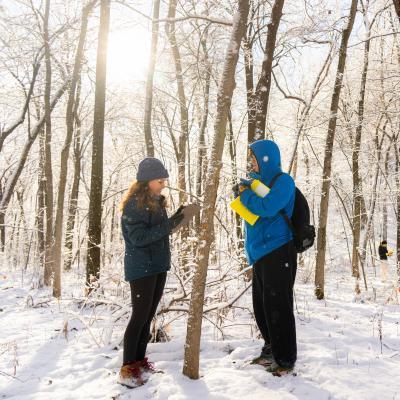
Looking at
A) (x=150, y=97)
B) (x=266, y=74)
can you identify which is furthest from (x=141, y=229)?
(x=150, y=97)

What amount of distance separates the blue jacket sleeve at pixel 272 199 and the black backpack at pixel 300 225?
91 millimetres

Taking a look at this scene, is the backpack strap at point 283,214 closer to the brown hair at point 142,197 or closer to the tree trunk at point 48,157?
the brown hair at point 142,197

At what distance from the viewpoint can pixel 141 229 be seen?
10.1 feet

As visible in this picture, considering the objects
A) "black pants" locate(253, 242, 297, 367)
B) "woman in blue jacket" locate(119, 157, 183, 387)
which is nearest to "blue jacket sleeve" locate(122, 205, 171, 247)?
"woman in blue jacket" locate(119, 157, 183, 387)

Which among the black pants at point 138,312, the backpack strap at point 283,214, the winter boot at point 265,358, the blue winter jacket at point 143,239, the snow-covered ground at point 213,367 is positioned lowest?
the snow-covered ground at point 213,367

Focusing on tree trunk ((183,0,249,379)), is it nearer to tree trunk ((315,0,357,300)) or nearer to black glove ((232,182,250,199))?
black glove ((232,182,250,199))

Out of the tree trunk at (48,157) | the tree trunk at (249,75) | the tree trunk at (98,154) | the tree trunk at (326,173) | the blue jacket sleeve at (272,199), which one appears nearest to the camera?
the blue jacket sleeve at (272,199)

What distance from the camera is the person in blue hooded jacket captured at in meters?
3.01

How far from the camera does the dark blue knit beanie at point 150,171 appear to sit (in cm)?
318

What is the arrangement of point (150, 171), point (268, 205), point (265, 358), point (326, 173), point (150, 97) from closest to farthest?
point (268, 205) → point (150, 171) → point (265, 358) → point (326, 173) → point (150, 97)

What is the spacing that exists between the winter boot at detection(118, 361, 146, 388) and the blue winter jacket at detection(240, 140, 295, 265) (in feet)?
4.19

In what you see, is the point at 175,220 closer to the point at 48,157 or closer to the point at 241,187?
the point at 241,187

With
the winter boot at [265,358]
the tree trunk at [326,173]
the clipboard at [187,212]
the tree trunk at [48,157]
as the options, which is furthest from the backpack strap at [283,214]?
the tree trunk at [48,157]

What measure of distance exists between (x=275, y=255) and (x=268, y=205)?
0.41m
